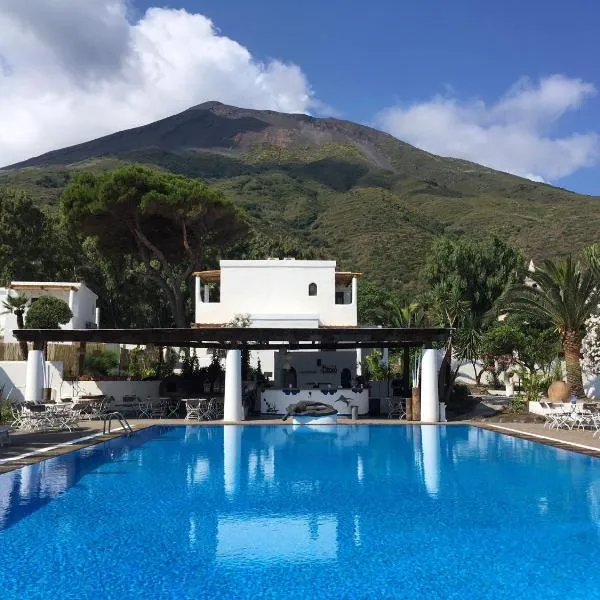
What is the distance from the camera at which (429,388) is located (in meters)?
20.8

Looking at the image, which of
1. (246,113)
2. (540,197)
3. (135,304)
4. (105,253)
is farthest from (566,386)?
(246,113)

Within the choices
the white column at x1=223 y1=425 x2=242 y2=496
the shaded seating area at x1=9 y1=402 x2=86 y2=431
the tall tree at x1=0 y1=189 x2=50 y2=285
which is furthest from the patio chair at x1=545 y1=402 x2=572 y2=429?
the tall tree at x1=0 y1=189 x2=50 y2=285

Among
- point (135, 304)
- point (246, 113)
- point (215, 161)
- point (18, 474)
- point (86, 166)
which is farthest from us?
point (246, 113)

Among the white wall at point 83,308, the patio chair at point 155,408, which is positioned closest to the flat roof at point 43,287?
the white wall at point 83,308

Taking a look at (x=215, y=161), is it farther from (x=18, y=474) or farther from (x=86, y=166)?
(x=18, y=474)

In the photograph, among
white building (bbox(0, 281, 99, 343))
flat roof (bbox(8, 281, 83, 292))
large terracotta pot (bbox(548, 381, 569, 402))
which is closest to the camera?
large terracotta pot (bbox(548, 381, 569, 402))

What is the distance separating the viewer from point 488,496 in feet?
34.0

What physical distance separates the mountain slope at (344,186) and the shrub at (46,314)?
37154 millimetres

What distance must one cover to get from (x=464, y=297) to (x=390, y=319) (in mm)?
9424

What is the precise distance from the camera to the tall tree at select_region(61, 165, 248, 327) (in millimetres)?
33875

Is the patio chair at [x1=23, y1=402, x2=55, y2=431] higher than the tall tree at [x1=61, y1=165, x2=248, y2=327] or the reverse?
the reverse

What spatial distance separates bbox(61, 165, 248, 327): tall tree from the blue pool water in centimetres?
2133

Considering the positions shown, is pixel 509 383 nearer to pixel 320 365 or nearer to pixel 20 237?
pixel 320 365

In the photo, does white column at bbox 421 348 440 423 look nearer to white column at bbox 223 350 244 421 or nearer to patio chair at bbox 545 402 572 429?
patio chair at bbox 545 402 572 429
